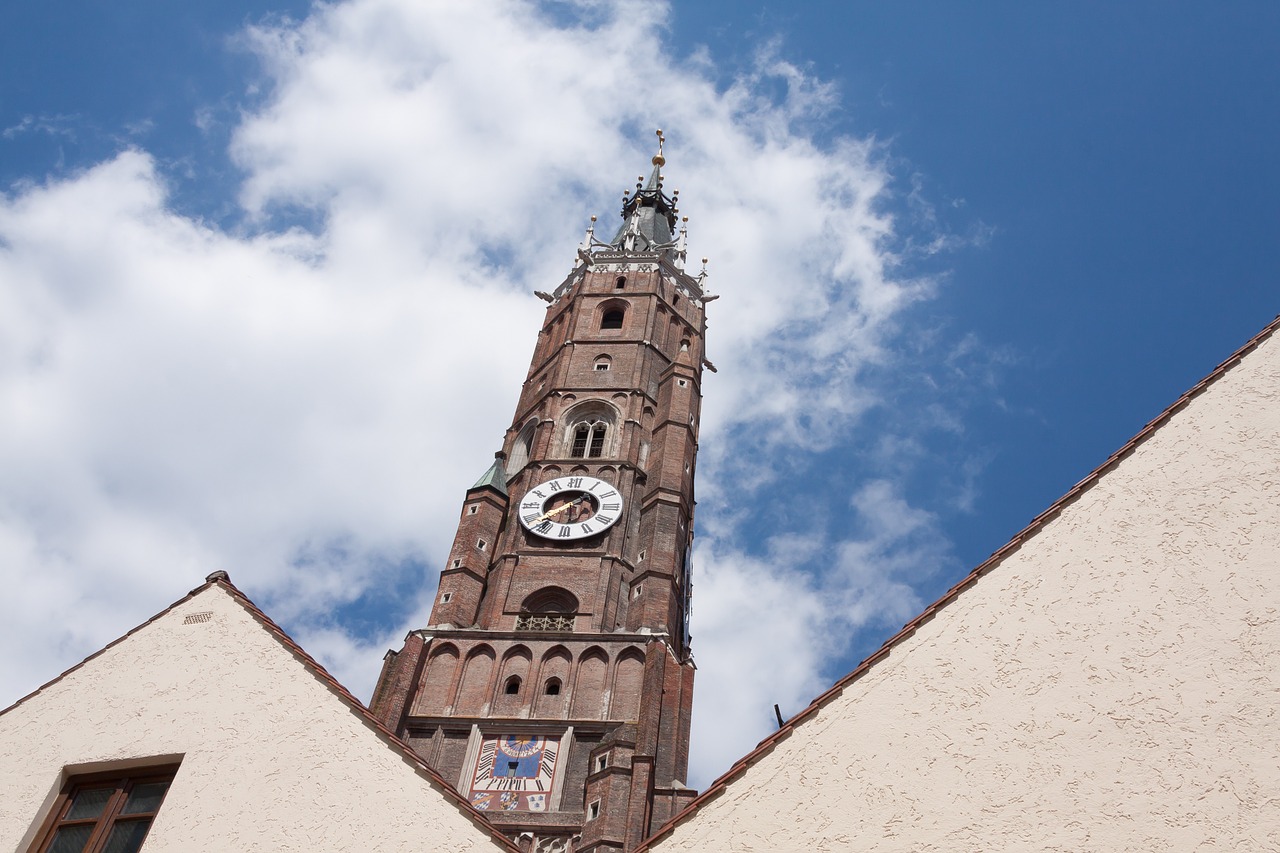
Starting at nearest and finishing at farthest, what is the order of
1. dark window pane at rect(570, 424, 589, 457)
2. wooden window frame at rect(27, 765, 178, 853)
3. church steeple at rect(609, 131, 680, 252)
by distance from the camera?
wooden window frame at rect(27, 765, 178, 853), dark window pane at rect(570, 424, 589, 457), church steeple at rect(609, 131, 680, 252)

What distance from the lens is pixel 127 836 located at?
10164 mm

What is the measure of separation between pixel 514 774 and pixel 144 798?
21.5 meters

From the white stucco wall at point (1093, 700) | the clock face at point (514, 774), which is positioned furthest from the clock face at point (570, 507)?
the white stucco wall at point (1093, 700)

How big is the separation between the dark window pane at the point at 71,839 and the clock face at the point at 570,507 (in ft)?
94.9

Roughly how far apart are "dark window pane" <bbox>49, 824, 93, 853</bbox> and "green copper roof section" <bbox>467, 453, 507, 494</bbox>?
30.9 m

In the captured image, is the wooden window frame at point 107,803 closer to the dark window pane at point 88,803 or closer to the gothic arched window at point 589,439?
the dark window pane at point 88,803

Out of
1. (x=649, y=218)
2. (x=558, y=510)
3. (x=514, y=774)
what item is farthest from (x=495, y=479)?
(x=649, y=218)

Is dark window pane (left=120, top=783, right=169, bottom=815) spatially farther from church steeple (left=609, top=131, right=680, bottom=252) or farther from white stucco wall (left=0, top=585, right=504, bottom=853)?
church steeple (left=609, top=131, right=680, bottom=252)

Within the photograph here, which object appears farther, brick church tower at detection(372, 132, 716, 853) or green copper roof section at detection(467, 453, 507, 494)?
green copper roof section at detection(467, 453, 507, 494)

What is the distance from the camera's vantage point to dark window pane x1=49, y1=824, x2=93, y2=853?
10.3m

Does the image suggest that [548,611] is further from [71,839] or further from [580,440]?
[71,839]

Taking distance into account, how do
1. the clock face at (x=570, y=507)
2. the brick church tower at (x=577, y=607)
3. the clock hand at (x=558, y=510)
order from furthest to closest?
the clock hand at (x=558, y=510)
the clock face at (x=570, y=507)
the brick church tower at (x=577, y=607)

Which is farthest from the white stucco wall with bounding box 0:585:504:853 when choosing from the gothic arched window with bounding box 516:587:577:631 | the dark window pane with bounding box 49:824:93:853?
the gothic arched window with bounding box 516:587:577:631

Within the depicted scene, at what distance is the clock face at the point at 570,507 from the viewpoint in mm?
39562
